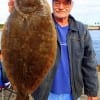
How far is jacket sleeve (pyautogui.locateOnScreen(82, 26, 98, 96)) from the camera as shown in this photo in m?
4.72

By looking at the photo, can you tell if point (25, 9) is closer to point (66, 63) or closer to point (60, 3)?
point (60, 3)

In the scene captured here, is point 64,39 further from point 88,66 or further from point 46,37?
point 46,37

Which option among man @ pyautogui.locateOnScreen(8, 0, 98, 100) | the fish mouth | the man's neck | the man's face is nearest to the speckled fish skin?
the fish mouth

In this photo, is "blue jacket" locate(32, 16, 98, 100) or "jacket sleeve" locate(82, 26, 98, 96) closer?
"blue jacket" locate(32, 16, 98, 100)

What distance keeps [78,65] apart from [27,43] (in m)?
1.74

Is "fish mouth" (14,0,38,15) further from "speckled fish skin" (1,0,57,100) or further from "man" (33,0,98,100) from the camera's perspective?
"man" (33,0,98,100)

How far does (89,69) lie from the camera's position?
189 inches

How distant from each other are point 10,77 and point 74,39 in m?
1.69

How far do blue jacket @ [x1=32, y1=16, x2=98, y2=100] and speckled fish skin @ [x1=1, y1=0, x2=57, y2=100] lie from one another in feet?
4.51

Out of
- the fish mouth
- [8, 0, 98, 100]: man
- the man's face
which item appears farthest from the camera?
[8, 0, 98, 100]: man

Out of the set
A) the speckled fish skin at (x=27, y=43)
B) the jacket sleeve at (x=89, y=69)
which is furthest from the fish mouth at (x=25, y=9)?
the jacket sleeve at (x=89, y=69)

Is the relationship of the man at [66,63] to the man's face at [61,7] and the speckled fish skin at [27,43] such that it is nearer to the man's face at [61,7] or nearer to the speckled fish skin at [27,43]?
the man's face at [61,7]

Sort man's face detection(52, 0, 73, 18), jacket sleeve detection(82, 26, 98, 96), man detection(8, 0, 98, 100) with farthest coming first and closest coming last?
jacket sleeve detection(82, 26, 98, 96) < man detection(8, 0, 98, 100) < man's face detection(52, 0, 73, 18)

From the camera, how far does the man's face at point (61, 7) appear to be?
13.9 feet
